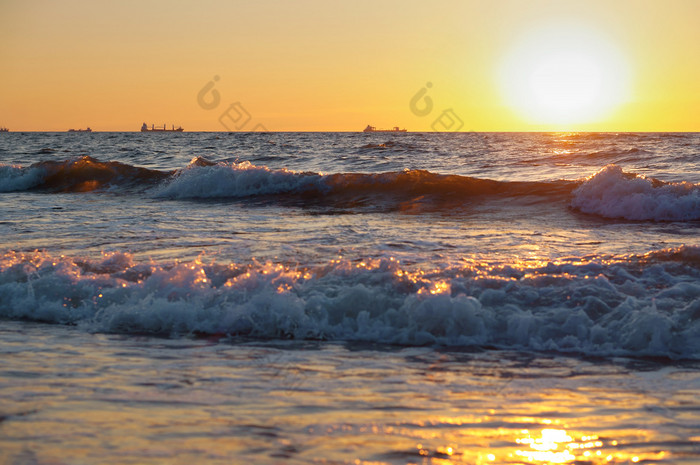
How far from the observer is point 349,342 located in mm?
5508

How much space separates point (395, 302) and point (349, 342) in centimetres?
69

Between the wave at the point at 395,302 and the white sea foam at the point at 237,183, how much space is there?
10.1 meters

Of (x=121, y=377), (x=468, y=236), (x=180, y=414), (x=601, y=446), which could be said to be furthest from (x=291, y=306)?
(x=468, y=236)

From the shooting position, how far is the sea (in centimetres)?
337

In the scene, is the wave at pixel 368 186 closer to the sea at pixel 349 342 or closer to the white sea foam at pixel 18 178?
the white sea foam at pixel 18 178

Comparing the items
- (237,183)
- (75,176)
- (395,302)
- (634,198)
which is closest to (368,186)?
(237,183)

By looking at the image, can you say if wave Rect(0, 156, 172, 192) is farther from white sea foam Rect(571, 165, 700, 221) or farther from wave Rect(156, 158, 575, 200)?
white sea foam Rect(571, 165, 700, 221)

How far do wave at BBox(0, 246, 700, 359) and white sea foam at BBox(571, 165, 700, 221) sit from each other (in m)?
5.50

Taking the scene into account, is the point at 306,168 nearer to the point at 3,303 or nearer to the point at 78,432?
the point at 3,303

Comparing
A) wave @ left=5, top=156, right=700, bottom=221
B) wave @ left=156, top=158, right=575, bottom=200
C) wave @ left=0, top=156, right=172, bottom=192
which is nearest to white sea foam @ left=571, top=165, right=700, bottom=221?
wave @ left=5, top=156, right=700, bottom=221

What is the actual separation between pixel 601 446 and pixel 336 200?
502 inches

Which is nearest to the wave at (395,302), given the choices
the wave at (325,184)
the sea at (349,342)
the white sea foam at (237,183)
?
the sea at (349,342)

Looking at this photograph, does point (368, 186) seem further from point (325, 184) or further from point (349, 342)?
point (349, 342)

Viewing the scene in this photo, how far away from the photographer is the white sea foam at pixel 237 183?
1730 cm
